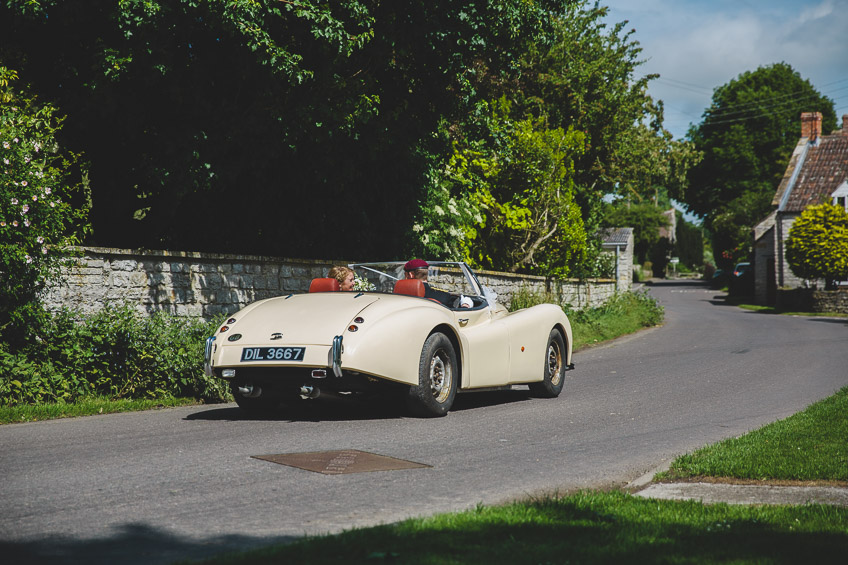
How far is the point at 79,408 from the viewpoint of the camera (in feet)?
27.9

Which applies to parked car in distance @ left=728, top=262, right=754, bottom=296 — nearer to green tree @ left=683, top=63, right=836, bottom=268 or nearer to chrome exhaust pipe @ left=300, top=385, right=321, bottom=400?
green tree @ left=683, top=63, right=836, bottom=268

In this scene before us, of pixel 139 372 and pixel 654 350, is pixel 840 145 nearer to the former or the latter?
pixel 654 350

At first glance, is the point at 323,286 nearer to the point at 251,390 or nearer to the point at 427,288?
the point at 427,288

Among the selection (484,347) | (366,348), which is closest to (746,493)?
(366,348)

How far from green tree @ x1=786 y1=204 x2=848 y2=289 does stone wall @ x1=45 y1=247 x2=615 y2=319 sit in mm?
30356

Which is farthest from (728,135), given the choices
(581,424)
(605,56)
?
(581,424)

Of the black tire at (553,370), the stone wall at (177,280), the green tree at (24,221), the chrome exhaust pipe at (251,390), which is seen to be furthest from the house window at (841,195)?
the chrome exhaust pipe at (251,390)

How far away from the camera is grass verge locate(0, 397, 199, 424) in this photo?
8016mm

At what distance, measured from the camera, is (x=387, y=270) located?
10398 mm

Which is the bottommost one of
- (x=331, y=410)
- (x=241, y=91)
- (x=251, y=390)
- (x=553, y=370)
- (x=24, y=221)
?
(x=331, y=410)

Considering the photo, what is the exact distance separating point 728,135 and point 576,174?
131ft

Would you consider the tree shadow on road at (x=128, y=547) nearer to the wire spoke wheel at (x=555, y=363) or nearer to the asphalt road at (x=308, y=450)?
the asphalt road at (x=308, y=450)

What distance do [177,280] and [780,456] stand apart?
774 cm

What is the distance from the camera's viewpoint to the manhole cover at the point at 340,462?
5629 mm
